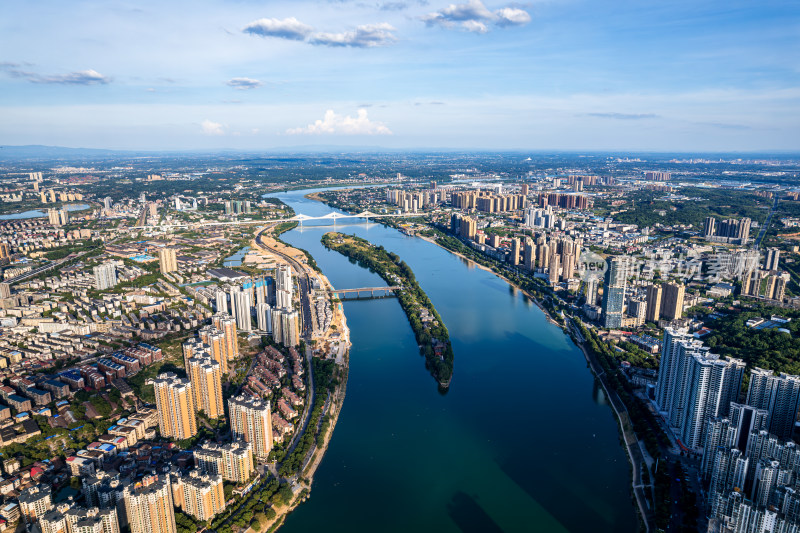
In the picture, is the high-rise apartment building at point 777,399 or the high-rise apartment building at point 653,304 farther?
the high-rise apartment building at point 653,304

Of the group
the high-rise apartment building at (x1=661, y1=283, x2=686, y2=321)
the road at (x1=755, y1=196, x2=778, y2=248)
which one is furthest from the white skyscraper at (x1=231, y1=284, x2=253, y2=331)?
the road at (x1=755, y1=196, x2=778, y2=248)

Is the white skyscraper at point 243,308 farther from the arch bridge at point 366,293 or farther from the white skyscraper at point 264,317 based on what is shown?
the arch bridge at point 366,293

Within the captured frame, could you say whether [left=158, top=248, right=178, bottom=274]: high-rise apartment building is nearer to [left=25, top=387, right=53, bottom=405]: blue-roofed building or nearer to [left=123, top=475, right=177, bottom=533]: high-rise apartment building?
[left=25, top=387, right=53, bottom=405]: blue-roofed building

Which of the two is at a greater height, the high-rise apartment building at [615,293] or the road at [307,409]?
the high-rise apartment building at [615,293]

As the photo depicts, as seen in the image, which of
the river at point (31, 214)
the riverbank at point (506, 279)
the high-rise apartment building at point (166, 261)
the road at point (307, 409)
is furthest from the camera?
the river at point (31, 214)

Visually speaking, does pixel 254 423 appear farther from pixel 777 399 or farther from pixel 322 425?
pixel 777 399

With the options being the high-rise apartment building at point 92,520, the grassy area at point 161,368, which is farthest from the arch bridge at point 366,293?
the high-rise apartment building at point 92,520

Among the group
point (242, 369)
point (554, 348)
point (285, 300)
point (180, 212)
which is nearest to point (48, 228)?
point (180, 212)
